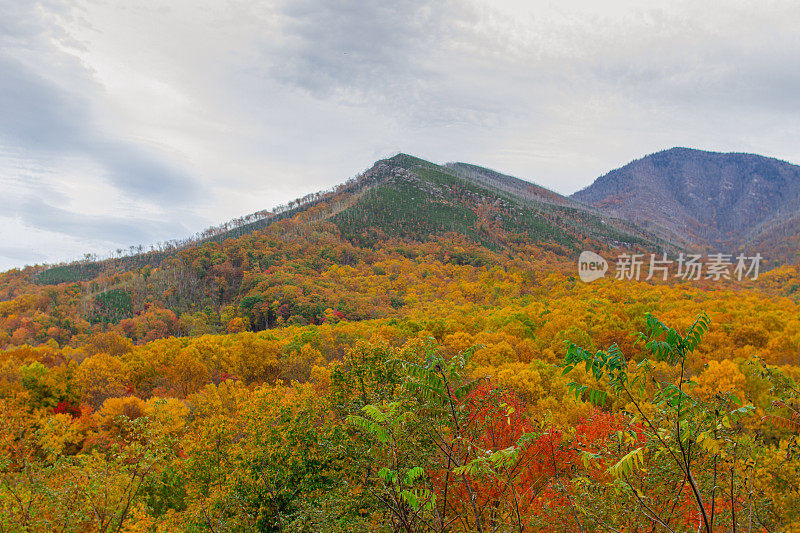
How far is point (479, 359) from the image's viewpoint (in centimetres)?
3459

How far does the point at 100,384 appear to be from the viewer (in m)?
32.8

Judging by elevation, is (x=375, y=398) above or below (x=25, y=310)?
above

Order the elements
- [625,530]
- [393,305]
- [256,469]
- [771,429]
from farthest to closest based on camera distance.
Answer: [393,305], [771,429], [256,469], [625,530]

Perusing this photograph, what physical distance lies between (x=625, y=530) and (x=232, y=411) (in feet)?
86.2

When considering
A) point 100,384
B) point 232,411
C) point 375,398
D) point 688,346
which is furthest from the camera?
point 100,384

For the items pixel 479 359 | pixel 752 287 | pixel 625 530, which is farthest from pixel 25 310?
pixel 752 287

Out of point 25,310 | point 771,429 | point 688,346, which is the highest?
point 688,346

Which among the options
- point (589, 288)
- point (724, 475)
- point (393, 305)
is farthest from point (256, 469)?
point (589, 288)

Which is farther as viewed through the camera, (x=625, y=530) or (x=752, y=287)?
(x=752, y=287)

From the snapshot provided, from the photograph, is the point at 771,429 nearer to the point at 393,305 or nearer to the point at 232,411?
the point at 232,411

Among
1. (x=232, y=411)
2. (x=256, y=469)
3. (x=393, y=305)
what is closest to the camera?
(x=256, y=469)

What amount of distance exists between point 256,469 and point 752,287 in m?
99.6

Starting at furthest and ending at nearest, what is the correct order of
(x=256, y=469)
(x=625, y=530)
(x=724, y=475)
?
(x=256, y=469), (x=724, y=475), (x=625, y=530)

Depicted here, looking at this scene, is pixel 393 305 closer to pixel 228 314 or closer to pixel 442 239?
pixel 228 314
